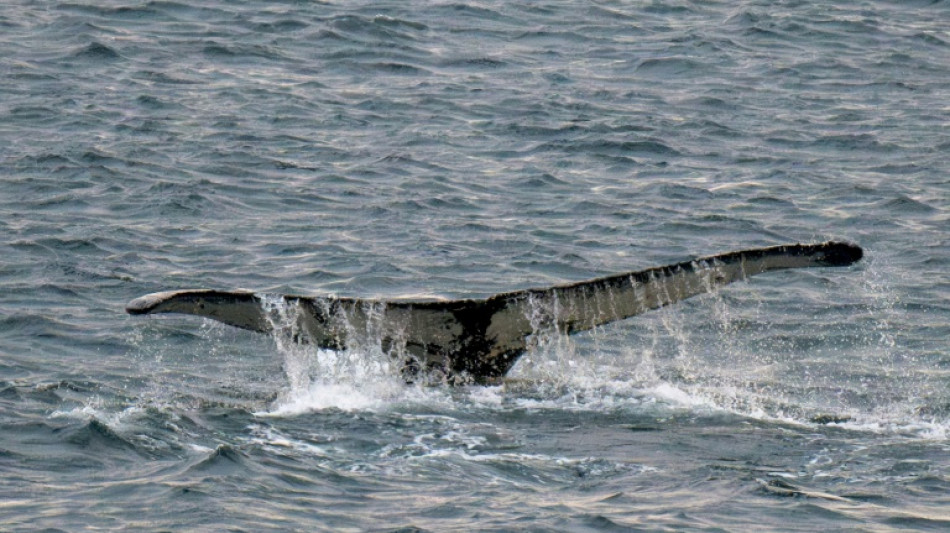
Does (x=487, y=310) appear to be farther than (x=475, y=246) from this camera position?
No

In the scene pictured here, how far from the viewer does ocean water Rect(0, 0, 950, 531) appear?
33.5 ft

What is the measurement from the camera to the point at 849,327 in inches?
586

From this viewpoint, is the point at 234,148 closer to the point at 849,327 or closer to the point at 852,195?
the point at 852,195

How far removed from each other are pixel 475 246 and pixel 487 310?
591 centimetres

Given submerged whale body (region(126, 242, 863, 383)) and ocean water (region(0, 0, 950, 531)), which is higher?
submerged whale body (region(126, 242, 863, 383))

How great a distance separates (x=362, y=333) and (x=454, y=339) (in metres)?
0.63

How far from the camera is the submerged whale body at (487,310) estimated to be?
10953mm

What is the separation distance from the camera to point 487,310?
11.3 m

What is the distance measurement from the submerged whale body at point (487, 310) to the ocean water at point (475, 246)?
36 cm

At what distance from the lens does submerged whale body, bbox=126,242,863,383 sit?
11.0m

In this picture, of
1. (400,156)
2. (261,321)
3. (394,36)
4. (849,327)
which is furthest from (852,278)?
(394,36)

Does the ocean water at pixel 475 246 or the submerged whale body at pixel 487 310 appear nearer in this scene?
the ocean water at pixel 475 246

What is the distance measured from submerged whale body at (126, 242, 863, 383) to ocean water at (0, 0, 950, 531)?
359 mm

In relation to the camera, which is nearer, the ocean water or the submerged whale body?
the ocean water
